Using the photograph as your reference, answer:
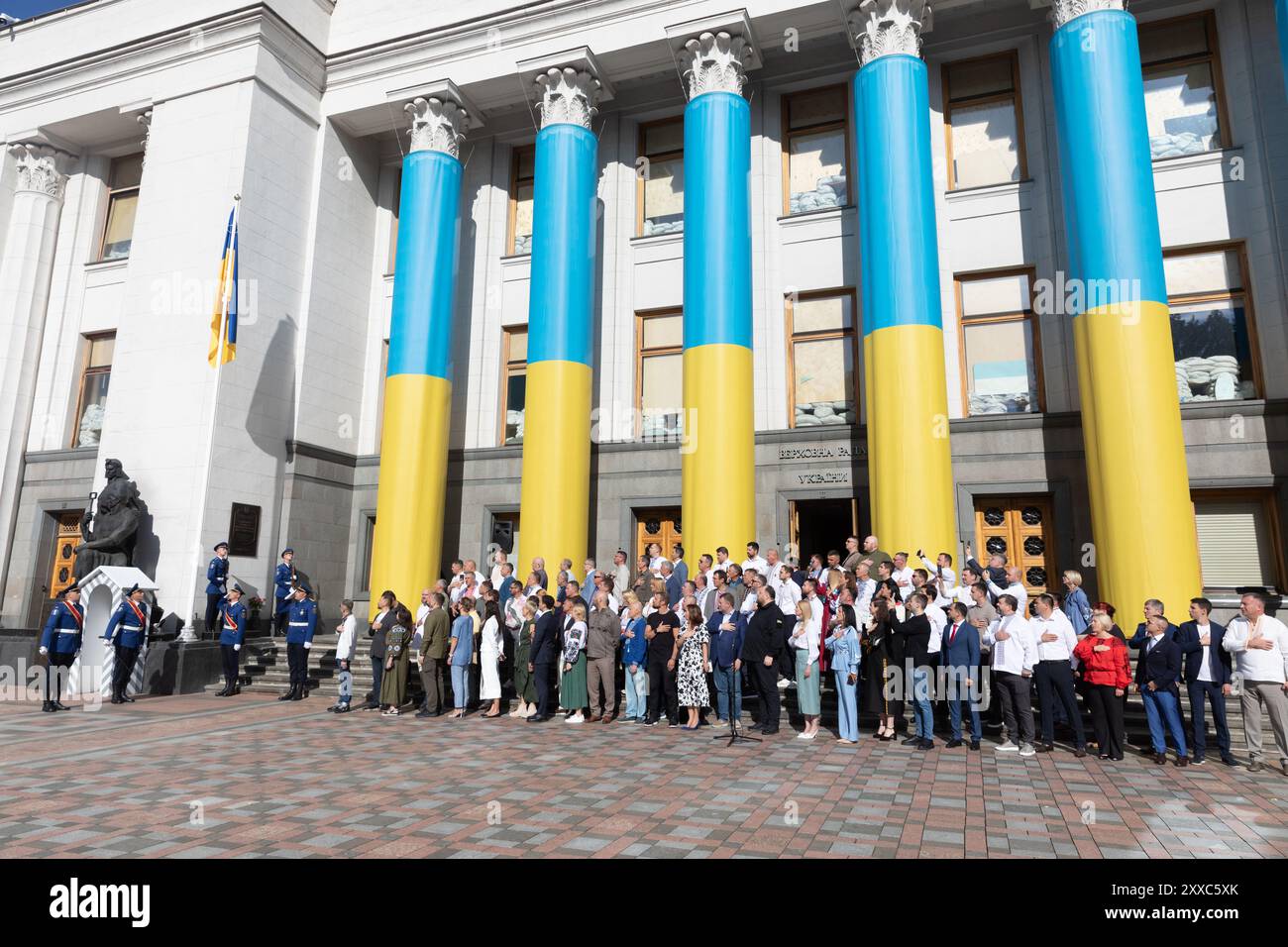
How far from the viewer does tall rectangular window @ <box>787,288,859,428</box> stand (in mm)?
17797

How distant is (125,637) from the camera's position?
538 inches

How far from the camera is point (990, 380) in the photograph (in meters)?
16.8

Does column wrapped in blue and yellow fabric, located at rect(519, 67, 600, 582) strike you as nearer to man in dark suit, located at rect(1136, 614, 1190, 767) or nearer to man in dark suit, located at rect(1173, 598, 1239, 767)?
man in dark suit, located at rect(1136, 614, 1190, 767)

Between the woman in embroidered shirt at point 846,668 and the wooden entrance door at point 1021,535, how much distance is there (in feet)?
22.8

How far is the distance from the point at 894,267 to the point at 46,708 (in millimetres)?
16879

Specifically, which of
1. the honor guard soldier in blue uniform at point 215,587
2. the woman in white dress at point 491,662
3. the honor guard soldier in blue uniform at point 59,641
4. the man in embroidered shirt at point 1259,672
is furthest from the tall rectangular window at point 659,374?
the man in embroidered shirt at point 1259,672

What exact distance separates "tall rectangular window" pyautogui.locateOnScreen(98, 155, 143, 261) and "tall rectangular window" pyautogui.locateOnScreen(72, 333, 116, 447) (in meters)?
2.60

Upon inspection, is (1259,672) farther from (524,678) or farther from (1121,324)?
(524,678)

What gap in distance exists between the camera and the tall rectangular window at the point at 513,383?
813 inches

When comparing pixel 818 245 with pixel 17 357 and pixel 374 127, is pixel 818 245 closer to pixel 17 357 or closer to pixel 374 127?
pixel 374 127

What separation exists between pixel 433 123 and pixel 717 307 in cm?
966

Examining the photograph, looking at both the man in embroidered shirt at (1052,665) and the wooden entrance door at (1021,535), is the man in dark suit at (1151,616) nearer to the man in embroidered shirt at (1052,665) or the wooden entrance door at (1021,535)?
the man in embroidered shirt at (1052,665)
